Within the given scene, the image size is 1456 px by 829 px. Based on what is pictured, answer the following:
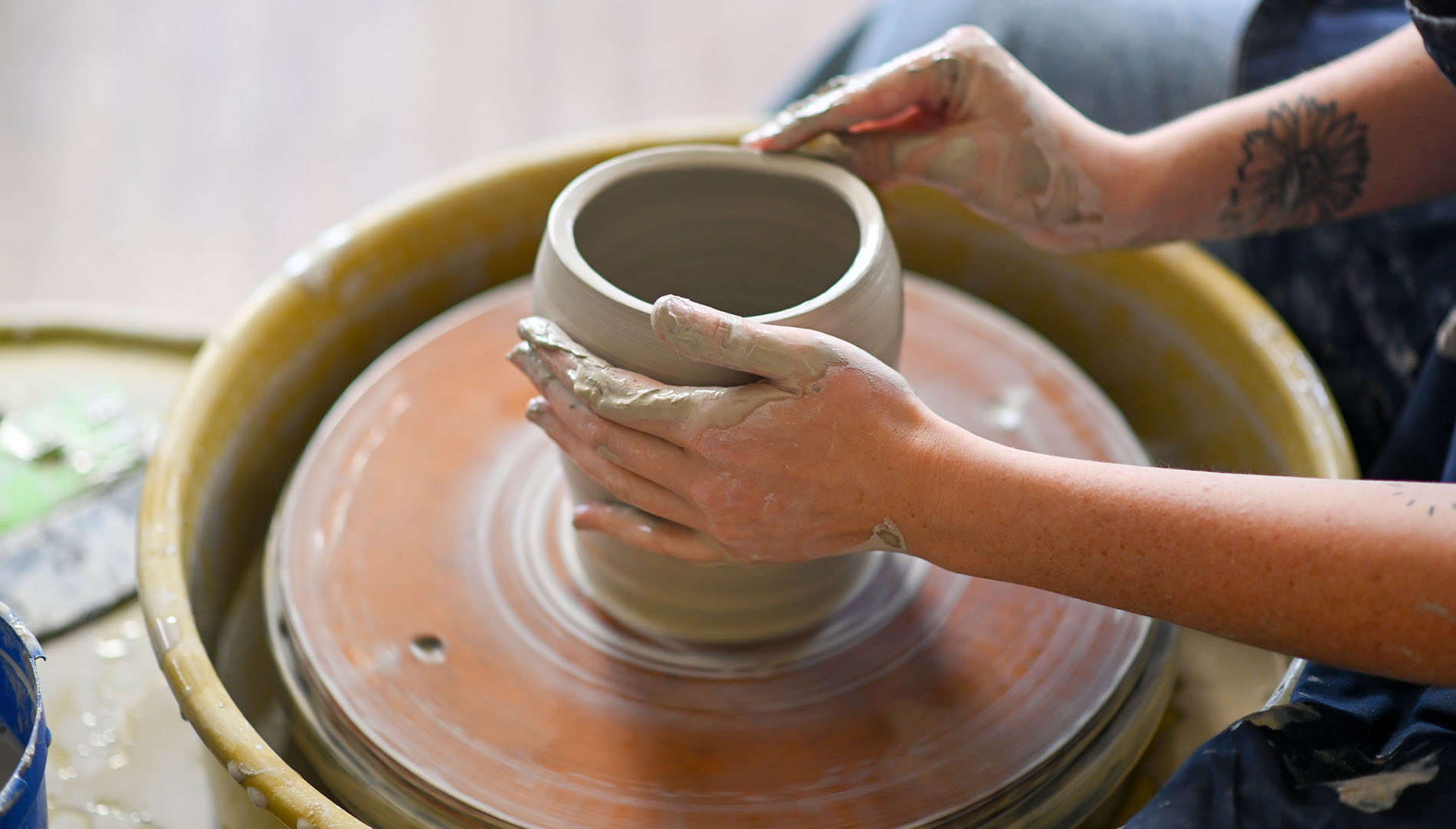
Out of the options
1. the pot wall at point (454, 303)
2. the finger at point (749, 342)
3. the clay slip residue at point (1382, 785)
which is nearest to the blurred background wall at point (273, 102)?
the pot wall at point (454, 303)

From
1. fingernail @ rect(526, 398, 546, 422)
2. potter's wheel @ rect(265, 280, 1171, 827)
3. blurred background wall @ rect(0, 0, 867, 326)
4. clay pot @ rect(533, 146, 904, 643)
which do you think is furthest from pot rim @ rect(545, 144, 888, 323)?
blurred background wall @ rect(0, 0, 867, 326)

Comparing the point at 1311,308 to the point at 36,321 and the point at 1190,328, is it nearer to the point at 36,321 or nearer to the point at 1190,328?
the point at 1190,328

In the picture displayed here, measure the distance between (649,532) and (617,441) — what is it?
0.11 metres

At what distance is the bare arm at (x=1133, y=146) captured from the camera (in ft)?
4.29

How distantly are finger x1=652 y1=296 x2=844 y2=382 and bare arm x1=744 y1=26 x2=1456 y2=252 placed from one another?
0.36 m

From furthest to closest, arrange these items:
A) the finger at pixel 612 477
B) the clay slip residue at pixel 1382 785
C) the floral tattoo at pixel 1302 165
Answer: the floral tattoo at pixel 1302 165, the finger at pixel 612 477, the clay slip residue at pixel 1382 785

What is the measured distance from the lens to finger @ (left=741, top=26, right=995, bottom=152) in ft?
4.20

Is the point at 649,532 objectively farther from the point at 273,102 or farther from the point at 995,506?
the point at 273,102

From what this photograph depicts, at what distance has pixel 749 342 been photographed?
100cm

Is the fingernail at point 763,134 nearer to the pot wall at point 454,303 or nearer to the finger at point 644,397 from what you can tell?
the finger at point 644,397

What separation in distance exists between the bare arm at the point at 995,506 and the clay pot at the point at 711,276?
72mm

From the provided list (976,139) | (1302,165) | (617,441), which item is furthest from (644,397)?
(1302,165)

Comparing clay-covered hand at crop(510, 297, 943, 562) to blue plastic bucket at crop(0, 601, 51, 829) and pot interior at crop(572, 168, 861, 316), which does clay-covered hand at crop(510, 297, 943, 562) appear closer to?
pot interior at crop(572, 168, 861, 316)

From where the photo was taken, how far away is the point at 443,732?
120cm
